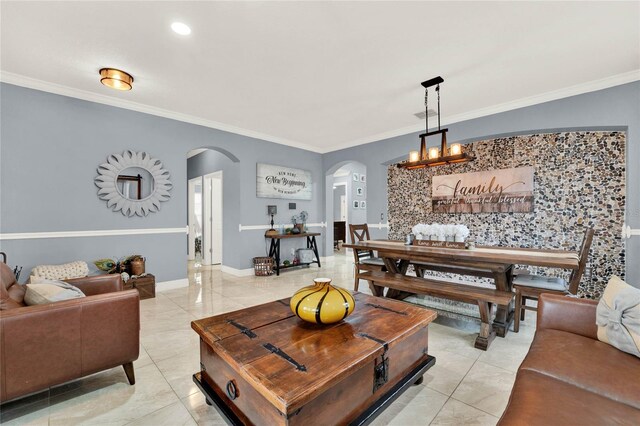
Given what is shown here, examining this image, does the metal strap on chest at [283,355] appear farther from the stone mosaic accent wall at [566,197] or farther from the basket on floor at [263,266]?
the stone mosaic accent wall at [566,197]

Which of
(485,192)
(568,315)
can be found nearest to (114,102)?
(568,315)

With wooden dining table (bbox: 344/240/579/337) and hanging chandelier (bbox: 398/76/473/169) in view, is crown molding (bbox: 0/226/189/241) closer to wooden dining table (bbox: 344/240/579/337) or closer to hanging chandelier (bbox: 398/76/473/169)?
wooden dining table (bbox: 344/240/579/337)

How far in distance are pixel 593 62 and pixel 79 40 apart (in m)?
5.11

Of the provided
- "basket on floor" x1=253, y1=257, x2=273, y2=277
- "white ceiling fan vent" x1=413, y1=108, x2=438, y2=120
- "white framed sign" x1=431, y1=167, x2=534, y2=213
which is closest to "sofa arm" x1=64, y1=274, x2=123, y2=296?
"basket on floor" x1=253, y1=257, x2=273, y2=277

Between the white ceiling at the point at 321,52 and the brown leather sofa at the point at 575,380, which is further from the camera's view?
the white ceiling at the point at 321,52

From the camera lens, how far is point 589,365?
4.24 feet

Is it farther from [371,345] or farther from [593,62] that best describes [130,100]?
[593,62]

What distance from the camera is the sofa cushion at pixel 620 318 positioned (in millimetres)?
1362

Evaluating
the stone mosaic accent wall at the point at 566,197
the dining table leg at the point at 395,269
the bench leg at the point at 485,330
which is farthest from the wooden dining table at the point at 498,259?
the stone mosaic accent wall at the point at 566,197

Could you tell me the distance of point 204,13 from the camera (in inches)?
86.8

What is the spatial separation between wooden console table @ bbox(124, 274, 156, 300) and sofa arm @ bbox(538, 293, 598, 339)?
4.36 m

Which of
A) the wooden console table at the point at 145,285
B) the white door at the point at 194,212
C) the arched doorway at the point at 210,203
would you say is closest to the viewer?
the wooden console table at the point at 145,285

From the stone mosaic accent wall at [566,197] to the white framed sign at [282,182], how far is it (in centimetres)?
306

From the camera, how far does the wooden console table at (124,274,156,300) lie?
12.4 ft
